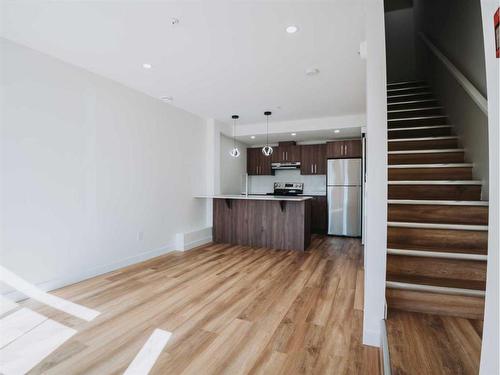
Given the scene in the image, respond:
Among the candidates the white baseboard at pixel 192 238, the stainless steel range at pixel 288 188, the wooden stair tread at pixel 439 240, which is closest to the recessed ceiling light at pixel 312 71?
the wooden stair tread at pixel 439 240

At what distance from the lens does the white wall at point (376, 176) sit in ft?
5.75

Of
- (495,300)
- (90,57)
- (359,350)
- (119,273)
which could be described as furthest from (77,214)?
(495,300)

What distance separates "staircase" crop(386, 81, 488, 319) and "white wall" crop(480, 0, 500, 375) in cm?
137

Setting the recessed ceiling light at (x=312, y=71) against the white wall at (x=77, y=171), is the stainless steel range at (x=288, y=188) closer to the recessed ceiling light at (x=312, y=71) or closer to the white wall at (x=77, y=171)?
the white wall at (x=77, y=171)

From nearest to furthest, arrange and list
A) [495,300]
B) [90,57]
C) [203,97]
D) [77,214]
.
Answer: [495,300] < [90,57] < [77,214] < [203,97]

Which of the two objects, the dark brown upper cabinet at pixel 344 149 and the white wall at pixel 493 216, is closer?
the white wall at pixel 493 216

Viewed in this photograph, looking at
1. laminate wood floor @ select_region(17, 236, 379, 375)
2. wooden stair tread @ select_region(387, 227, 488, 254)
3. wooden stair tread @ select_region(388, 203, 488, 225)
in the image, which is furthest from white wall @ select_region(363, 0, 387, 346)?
wooden stair tread @ select_region(388, 203, 488, 225)

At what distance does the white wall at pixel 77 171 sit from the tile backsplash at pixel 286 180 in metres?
3.36

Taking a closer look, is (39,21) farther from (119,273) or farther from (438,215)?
(438,215)

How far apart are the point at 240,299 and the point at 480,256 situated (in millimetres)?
2031

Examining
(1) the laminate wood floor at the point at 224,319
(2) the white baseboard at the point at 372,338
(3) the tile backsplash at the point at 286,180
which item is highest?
(3) the tile backsplash at the point at 286,180

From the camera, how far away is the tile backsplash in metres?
6.79

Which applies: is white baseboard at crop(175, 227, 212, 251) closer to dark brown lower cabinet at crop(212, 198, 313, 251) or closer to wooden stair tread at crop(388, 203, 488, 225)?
dark brown lower cabinet at crop(212, 198, 313, 251)

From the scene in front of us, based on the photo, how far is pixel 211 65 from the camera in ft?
9.75
